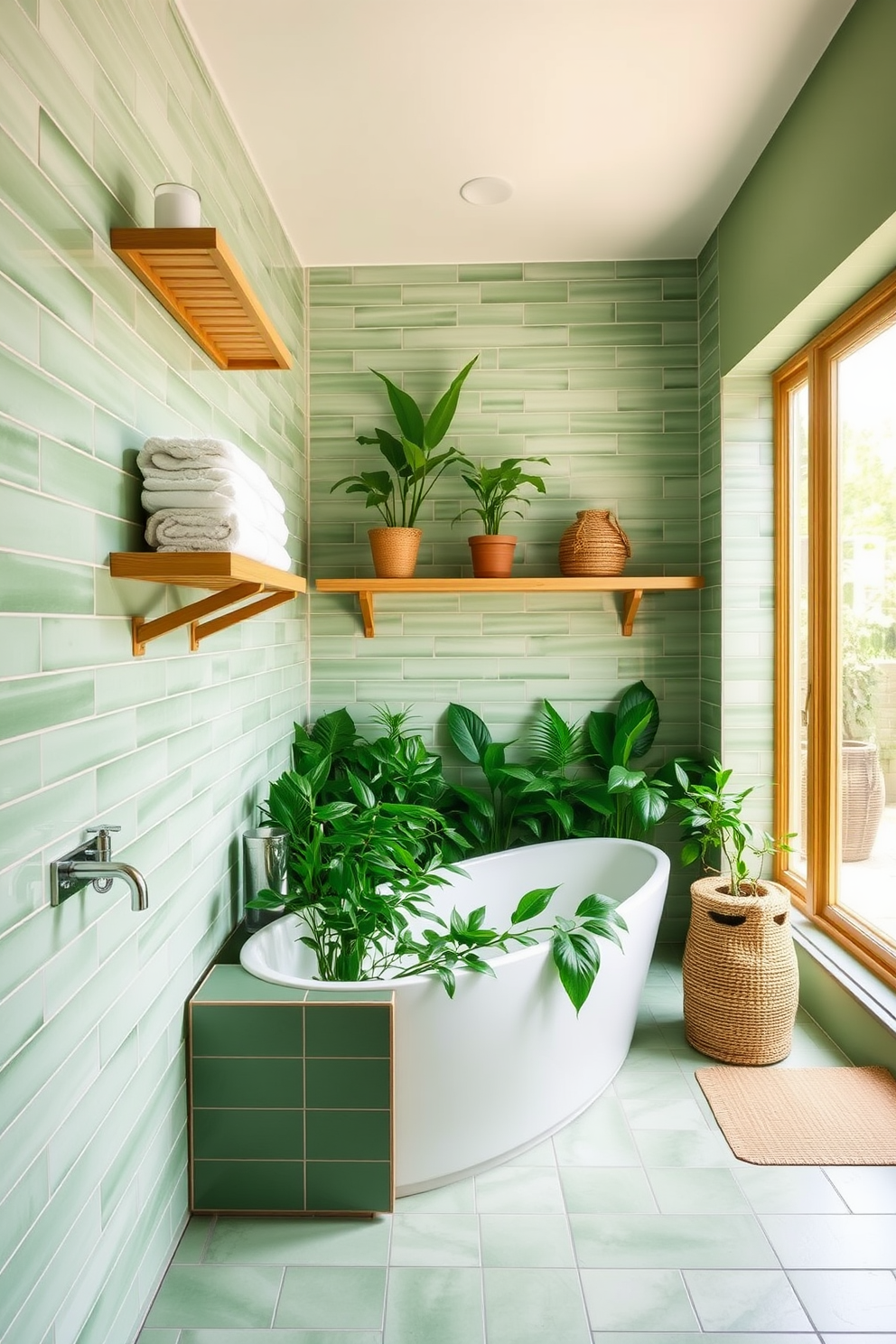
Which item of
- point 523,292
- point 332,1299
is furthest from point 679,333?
point 332,1299

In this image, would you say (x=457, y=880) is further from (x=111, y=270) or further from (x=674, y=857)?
(x=111, y=270)

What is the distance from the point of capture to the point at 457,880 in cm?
299

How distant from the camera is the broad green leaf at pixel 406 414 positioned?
10.3 ft

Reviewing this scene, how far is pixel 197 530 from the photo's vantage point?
155cm

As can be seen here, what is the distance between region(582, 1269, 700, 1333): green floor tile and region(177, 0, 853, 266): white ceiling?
2.72 meters

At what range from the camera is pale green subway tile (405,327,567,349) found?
3434mm

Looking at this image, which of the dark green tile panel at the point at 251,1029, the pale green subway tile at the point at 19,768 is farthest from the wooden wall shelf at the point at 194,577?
the dark green tile panel at the point at 251,1029

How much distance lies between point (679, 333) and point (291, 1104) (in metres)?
2.97

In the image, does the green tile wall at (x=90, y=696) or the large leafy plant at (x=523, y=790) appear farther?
the large leafy plant at (x=523, y=790)

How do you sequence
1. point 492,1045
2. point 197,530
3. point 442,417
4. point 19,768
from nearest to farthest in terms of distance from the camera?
point 19,768 < point 197,530 < point 492,1045 < point 442,417

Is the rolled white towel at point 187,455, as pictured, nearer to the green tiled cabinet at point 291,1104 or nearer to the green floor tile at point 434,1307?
the green tiled cabinet at point 291,1104

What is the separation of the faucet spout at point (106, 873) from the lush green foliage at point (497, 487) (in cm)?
216

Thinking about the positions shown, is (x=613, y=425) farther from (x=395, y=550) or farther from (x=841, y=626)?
(x=841, y=626)

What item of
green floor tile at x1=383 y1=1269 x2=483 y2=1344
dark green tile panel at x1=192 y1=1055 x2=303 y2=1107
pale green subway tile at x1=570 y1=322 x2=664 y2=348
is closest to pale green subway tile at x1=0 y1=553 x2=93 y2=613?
dark green tile panel at x1=192 y1=1055 x2=303 y2=1107
